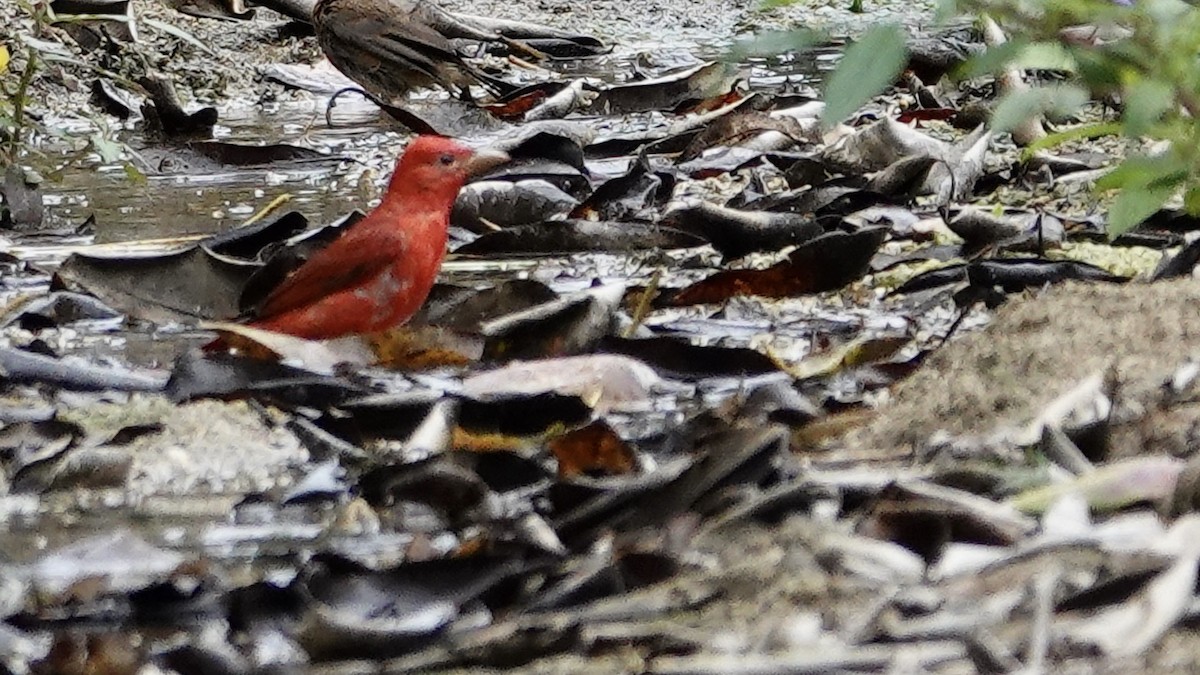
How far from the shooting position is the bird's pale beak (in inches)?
174

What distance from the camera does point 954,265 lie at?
3.80m

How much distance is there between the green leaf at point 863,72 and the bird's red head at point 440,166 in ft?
6.62

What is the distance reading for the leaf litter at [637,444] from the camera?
1.87 m

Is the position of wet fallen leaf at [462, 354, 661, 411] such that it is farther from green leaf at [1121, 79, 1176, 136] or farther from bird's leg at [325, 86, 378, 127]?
bird's leg at [325, 86, 378, 127]

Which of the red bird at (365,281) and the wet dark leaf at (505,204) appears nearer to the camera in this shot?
the red bird at (365,281)

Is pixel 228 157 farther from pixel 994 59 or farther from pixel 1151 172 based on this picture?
pixel 994 59

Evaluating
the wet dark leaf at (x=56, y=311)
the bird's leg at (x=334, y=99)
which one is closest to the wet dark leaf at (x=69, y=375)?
the wet dark leaf at (x=56, y=311)

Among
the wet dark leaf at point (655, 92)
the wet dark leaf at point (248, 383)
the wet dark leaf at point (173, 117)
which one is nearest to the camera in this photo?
the wet dark leaf at point (248, 383)

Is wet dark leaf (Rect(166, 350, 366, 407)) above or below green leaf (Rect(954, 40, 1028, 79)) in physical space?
below

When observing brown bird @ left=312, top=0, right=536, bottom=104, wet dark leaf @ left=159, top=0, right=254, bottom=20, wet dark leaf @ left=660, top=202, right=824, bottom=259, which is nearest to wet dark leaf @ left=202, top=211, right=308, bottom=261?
wet dark leaf @ left=660, top=202, right=824, bottom=259

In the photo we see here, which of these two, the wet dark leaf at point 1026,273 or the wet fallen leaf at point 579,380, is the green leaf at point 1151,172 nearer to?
the wet dark leaf at point 1026,273

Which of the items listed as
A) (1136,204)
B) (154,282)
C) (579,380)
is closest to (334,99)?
(154,282)

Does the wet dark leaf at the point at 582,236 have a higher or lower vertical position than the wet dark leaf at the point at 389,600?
lower

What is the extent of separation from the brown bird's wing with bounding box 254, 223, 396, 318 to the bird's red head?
1.17 feet
